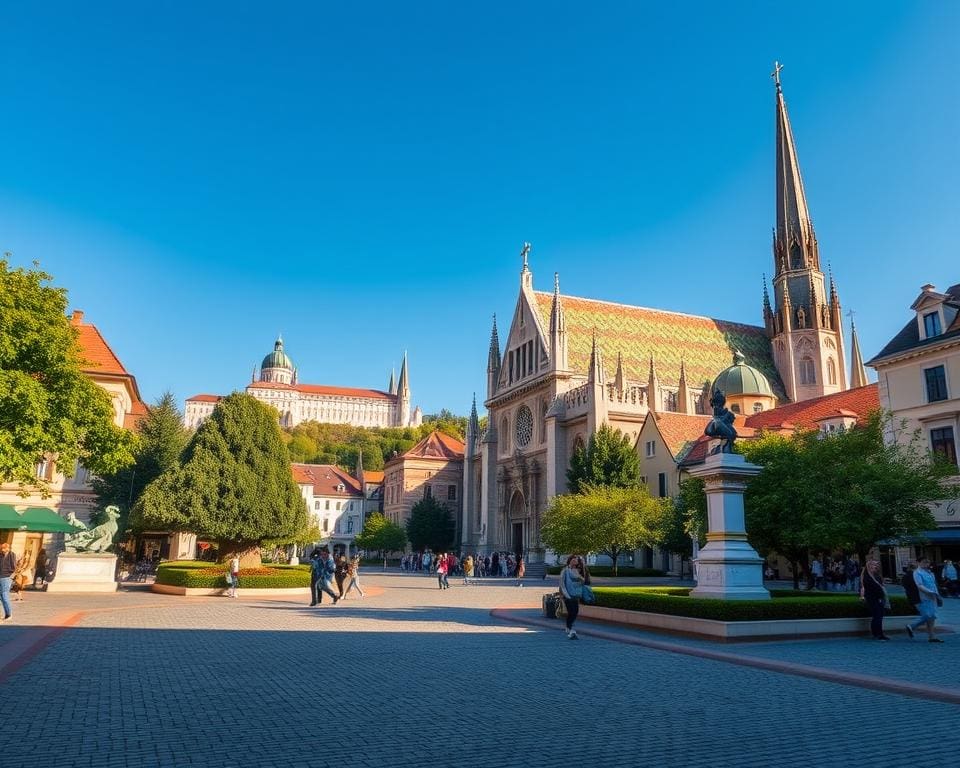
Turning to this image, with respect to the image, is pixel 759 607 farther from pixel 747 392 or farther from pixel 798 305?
pixel 798 305

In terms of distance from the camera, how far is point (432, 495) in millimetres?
81000

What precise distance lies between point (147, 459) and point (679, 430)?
33.6 m

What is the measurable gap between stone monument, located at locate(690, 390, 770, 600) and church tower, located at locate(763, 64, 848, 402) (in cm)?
5295

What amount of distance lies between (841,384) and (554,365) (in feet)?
89.5

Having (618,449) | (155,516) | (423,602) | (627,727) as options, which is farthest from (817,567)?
(627,727)

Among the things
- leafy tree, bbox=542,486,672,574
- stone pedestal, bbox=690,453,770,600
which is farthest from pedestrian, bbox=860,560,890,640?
leafy tree, bbox=542,486,672,574

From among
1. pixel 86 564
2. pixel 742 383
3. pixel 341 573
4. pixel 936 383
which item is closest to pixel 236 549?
pixel 86 564

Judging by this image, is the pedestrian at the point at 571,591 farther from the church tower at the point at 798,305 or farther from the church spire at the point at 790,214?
the church spire at the point at 790,214

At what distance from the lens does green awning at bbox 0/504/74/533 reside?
2789cm

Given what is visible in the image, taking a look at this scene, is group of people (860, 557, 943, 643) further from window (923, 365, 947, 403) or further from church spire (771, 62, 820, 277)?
church spire (771, 62, 820, 277)

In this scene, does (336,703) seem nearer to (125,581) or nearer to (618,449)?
(125,581)

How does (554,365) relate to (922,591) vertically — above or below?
above

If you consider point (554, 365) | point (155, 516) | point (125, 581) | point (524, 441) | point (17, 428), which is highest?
point (554, 365)

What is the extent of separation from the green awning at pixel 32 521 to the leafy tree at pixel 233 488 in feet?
9.50
